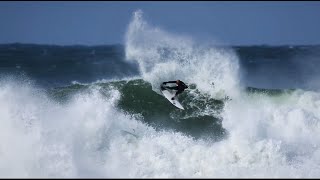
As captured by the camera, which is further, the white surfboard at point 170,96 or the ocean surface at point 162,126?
the white surfboard at point 170,96

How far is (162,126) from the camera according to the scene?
67.2ft

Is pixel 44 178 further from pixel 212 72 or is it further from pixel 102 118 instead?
pixel 212 72

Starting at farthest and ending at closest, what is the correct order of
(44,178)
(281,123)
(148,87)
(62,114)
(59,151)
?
(148,87) < (281,123) < (62,114) < (59,151) < (44,178)

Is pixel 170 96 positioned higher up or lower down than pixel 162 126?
higher up

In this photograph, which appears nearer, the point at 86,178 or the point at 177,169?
the point at 86,178

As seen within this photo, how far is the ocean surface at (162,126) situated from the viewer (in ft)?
52.7

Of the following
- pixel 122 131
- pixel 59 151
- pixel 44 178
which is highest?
pixel 122 131

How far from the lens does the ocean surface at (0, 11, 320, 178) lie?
16.1 metres

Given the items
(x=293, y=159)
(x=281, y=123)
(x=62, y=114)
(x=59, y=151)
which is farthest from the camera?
(x=281, y=123)

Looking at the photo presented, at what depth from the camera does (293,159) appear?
17.4 metres

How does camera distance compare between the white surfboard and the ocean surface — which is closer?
the ocean surface

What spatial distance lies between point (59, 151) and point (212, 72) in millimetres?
10021

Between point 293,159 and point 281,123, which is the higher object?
point 281,123

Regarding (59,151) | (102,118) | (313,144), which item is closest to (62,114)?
(102,118)
